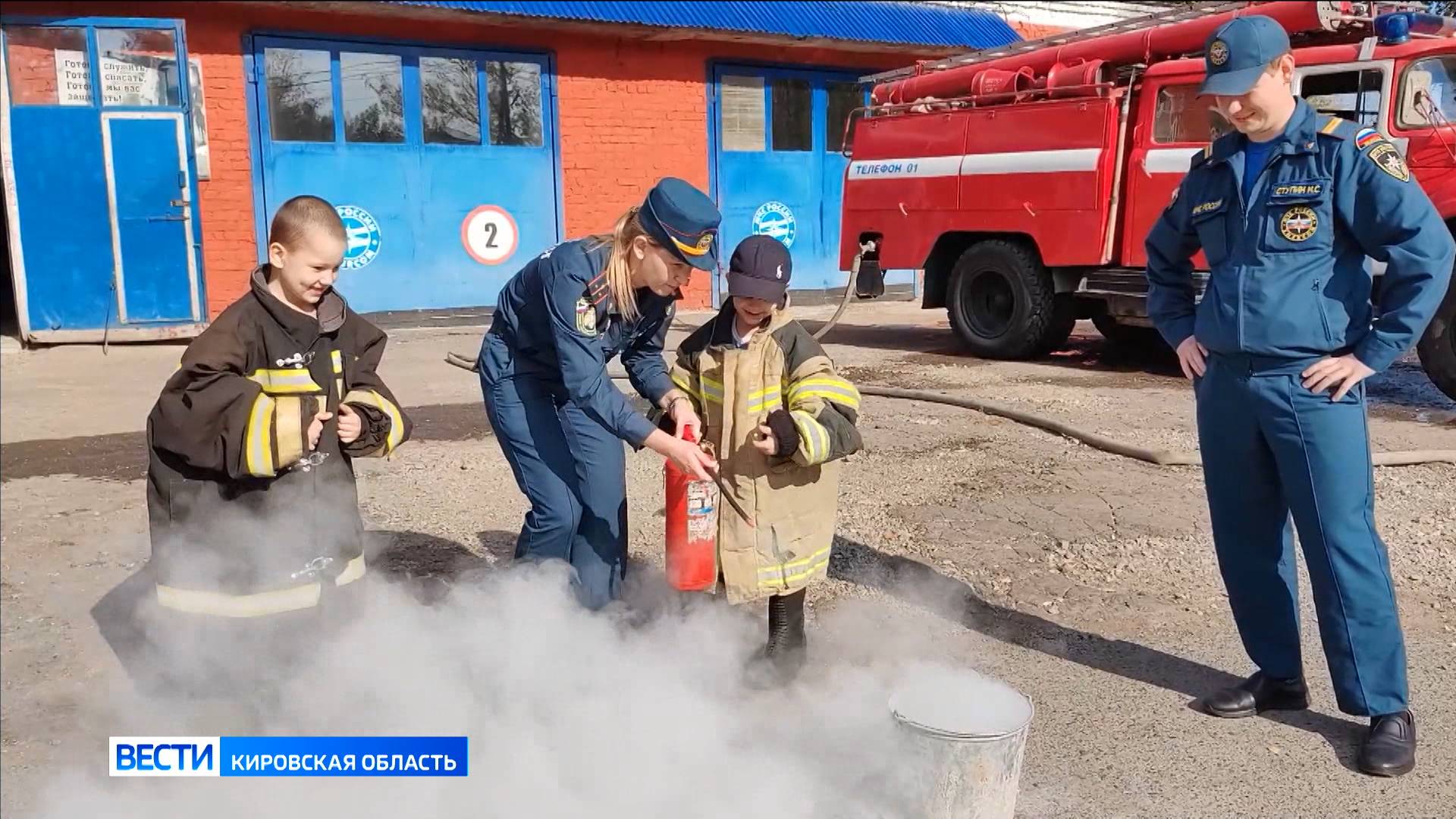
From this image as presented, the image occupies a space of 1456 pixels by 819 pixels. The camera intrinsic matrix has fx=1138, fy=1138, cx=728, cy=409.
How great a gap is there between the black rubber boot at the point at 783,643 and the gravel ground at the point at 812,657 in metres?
0.09

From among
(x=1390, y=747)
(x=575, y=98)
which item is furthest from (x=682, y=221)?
(x=575, y=98)

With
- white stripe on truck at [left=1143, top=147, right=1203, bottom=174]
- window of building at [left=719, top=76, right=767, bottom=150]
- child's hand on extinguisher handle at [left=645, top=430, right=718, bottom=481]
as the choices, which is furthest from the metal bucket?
window of building at [left=719, top=76, right=767, bottom=150]

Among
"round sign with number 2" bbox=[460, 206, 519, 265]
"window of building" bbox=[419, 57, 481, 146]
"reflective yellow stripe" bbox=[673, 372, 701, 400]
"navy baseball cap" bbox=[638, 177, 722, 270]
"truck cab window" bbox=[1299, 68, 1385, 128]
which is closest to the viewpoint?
"navy baseball cap" bbox=[638, 177, 722, 270]

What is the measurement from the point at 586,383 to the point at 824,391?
638 mm

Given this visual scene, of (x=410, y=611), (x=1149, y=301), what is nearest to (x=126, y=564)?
(x=410, y=611)

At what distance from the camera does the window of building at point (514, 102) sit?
472 inches

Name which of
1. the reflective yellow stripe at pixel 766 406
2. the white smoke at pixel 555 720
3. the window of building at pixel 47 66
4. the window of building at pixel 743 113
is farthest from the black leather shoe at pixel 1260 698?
the window of building at pixel 743 113

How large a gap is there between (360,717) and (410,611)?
0.63 meters

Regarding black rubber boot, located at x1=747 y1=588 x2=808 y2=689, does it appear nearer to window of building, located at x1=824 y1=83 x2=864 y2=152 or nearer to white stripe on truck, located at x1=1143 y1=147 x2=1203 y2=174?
white stripe on truck, located at x1=1143 y1=147 x2=1203 y2=174

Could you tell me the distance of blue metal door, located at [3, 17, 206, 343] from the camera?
9.80 metres

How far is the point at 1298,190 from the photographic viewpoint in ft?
9.10

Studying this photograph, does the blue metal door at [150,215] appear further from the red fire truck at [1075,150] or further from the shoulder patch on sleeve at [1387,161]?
the shoulder patch on sleeve at [1387,161]

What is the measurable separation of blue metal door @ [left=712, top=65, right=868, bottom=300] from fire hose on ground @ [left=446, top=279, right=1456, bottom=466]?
609 centimetres

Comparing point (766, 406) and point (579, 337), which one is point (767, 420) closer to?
point (766, 406)
